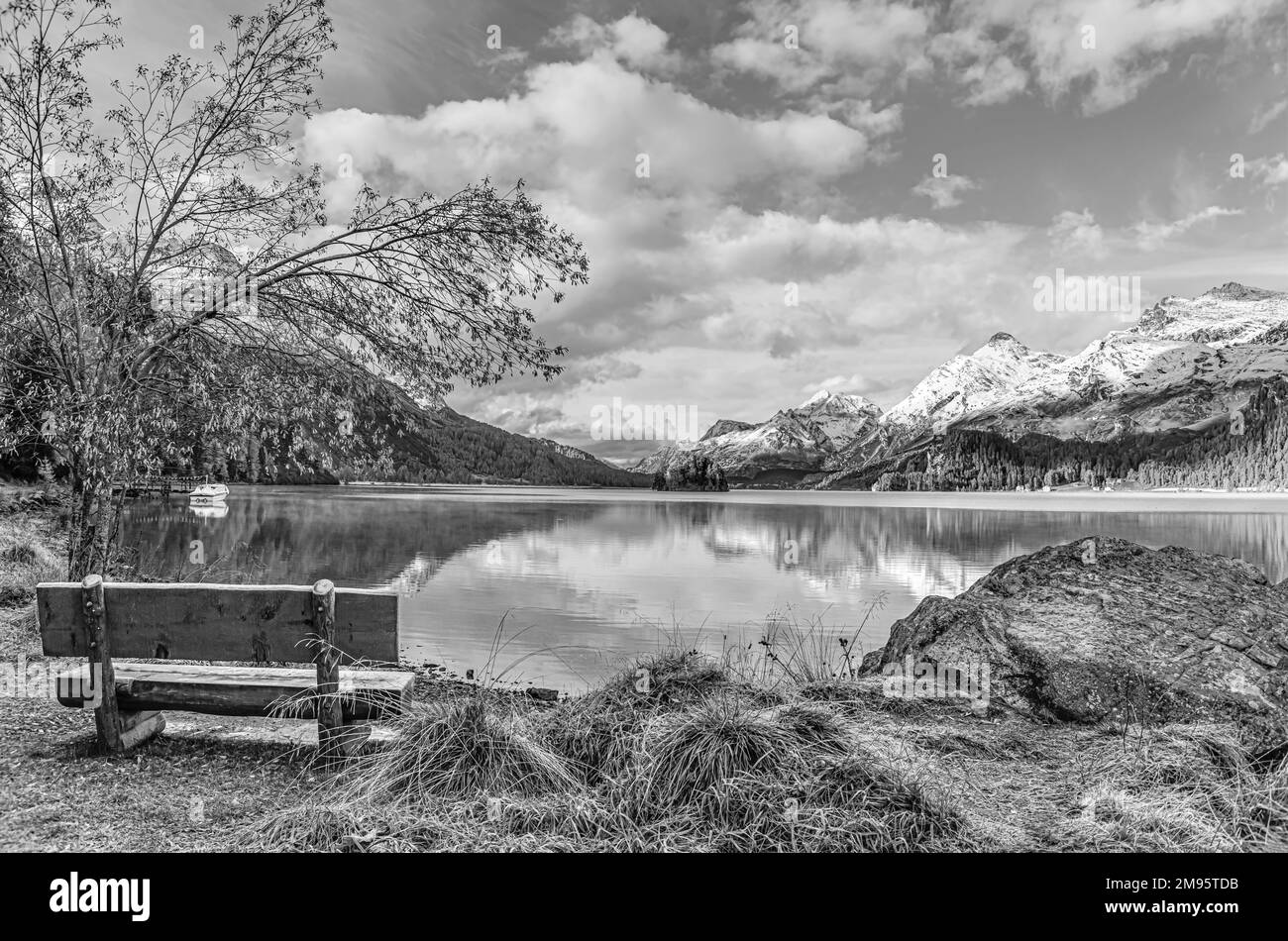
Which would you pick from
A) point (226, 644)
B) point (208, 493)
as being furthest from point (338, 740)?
point (208, 493)

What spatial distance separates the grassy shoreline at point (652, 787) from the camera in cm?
480

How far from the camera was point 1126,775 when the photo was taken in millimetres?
5582

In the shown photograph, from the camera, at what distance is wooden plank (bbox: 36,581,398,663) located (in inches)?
236

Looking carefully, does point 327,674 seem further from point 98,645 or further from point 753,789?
point 753,789

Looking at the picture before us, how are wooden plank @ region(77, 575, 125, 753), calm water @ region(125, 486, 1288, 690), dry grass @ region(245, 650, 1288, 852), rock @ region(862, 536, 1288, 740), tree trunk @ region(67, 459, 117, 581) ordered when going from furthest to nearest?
calm water @ region(125, 486, 1288, 690) → tree trunk @ region(67, 459, 117, 581) → rock @ region(862, 536, 1288, 740) → wooden plank @ region(77, 575, 125, 753) → dry grass @ region(245, 650, 1288, 852)

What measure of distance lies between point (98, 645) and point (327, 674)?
1.92 metres

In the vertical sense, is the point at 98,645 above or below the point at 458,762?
above

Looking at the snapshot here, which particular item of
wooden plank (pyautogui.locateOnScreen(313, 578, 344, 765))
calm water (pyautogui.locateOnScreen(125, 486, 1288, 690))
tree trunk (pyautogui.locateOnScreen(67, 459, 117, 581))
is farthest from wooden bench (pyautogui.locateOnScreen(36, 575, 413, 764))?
tree trunk (pyautogui.locateOnScreen(67, 459, 117, 581))

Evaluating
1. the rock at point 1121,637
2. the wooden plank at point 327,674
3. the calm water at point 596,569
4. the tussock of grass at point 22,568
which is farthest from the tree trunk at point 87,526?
the rock at point 1121,637

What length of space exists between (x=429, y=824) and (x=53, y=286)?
1151 cm

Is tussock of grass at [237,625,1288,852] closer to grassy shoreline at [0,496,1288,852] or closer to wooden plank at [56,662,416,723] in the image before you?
grassy shoreline at [0,496,1288,852]

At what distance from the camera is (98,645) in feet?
20.1
